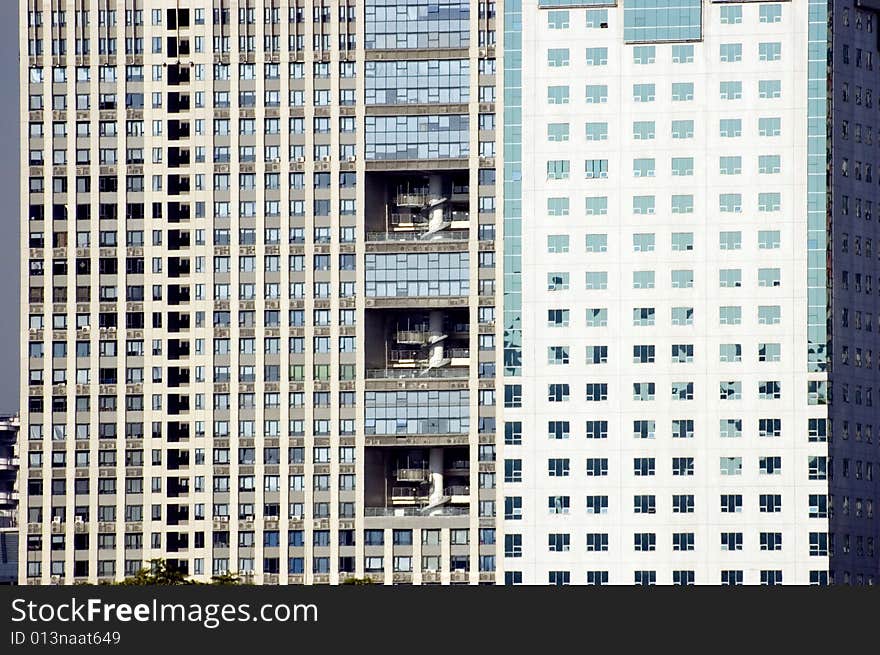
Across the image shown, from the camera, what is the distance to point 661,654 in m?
106

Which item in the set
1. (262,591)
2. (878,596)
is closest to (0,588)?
(262,591)

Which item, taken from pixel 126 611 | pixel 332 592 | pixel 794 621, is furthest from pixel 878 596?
pixel 126 611

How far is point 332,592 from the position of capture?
10950cm

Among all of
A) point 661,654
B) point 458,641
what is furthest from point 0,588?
point 661,654

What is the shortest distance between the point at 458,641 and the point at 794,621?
42.5 feet

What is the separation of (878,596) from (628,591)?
9.59m

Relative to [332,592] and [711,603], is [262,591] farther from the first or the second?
[711,603]

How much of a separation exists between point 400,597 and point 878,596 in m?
18.3

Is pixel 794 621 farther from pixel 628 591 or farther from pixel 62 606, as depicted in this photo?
pixel 62 606

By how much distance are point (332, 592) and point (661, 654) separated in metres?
13.2

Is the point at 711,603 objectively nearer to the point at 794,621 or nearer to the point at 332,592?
the point at 794,621

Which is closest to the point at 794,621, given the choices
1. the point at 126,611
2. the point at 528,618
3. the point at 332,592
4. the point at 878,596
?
the point at 878,596

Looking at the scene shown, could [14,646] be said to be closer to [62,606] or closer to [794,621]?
[62,606]

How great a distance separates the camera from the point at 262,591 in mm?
108812
